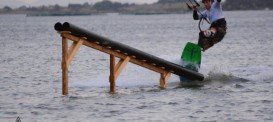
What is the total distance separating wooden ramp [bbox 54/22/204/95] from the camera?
20188 millimetres

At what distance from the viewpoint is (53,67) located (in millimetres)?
37312

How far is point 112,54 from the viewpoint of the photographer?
69.8ft

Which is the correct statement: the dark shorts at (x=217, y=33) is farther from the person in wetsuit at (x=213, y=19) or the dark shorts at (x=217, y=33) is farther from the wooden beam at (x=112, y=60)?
the wooden beam at (x=112, y=60)

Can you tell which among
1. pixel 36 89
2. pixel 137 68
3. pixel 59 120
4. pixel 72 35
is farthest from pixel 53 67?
pixel 59 120

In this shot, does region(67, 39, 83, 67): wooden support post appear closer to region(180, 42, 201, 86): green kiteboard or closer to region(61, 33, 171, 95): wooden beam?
region(61, 33, 171, 95): wooden beam

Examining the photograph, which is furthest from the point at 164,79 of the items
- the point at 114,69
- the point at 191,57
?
the point at 114,69

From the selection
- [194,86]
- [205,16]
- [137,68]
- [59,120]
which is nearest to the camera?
[59,120]

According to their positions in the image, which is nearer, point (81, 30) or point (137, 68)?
point (81, 30)

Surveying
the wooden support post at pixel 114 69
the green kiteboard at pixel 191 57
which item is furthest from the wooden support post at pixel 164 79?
the wooden support post at pixel 114 69

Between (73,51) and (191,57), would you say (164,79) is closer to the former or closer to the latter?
(191,57)

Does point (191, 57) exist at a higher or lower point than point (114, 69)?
higher

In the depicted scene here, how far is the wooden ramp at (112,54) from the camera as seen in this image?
20.2 metres

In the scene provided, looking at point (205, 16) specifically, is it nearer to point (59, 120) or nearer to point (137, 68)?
point (59, 120)

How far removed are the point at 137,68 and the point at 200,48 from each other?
882cm
